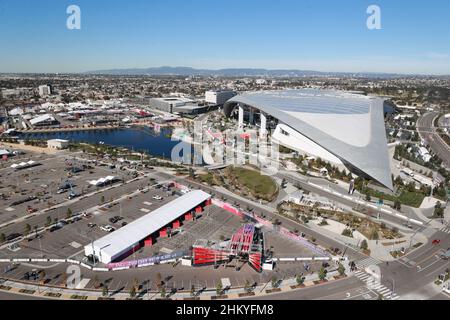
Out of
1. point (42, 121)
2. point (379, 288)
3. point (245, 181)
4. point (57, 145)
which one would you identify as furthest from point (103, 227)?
point (42, 121)

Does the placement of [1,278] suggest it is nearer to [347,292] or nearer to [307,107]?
[347,292]

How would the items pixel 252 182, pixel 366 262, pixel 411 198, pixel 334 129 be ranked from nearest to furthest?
pixel 366 262 → pixel 411 198 → pixel 252 182 → pixel 334 129

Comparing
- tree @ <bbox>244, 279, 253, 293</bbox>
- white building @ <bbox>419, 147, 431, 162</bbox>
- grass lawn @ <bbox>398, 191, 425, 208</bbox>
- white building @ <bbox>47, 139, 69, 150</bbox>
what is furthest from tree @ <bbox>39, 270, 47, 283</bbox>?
white building @ <bbox>419, 147, 431, 162</bbox>

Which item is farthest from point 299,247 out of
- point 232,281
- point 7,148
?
point 7,148

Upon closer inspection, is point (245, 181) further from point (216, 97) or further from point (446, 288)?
point (216, 97)

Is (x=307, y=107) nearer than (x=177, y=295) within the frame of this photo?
No

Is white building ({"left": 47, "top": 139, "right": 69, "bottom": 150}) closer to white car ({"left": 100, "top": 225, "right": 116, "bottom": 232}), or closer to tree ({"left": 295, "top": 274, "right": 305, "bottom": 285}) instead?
white car ({"left": 100, "top": 225, "right": 116, "bottom": 232})
